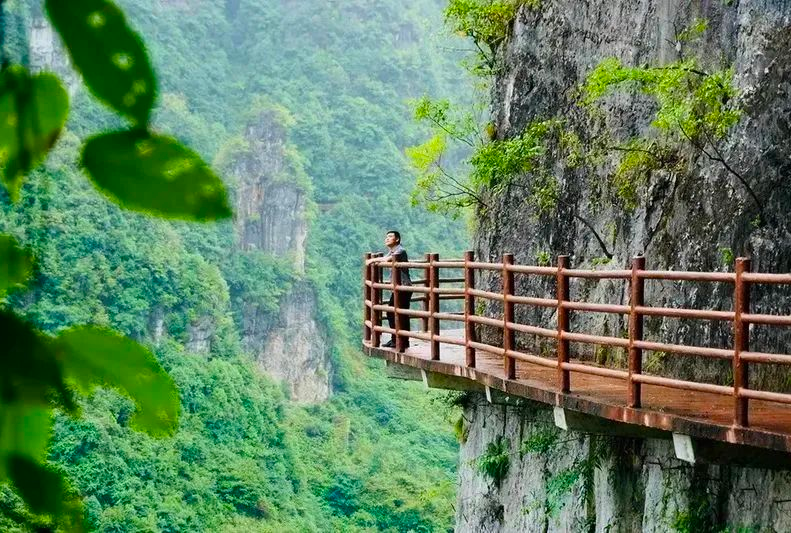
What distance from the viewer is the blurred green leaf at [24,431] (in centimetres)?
44

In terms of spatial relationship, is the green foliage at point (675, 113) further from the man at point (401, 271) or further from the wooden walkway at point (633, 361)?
the man at point (401, 271)

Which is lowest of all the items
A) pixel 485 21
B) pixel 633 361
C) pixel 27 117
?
pixel 633 361

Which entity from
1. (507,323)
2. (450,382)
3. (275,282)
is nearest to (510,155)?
(450,382)

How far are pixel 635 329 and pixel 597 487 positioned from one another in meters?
2.00

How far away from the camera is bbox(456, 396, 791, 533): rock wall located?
197 inches

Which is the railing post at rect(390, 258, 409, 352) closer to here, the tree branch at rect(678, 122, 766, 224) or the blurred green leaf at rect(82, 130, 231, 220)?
the tree branch at rect(678, 122, 766, 224)

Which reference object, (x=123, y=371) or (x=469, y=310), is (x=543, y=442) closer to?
(x=469, y=310)

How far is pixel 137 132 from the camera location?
1.43 feet

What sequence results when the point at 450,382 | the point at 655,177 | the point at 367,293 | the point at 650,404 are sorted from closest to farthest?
the point at 650,404
the point at 655,177
the point at 450,382
the point at 367,293

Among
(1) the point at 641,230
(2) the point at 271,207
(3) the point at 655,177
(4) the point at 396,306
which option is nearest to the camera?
(3) the point at 655,177

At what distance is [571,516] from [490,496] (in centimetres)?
163

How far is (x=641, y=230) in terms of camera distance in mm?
6738

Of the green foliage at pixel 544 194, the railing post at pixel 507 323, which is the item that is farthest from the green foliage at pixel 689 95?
the green foliage at pixel 544 194

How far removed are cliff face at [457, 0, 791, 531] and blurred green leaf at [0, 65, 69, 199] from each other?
4.61 meters
